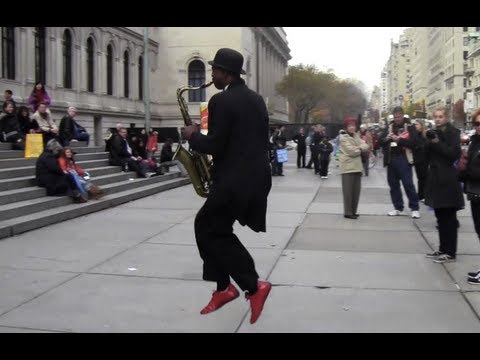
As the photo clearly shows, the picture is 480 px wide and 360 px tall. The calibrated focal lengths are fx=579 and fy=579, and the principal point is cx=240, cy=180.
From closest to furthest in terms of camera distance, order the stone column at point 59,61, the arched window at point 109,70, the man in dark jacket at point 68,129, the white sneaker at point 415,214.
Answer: the white sneaker at point 415,214, the man in dark jacket at point 68,129, the stone column at point 59,61, the arched window at point 109,70

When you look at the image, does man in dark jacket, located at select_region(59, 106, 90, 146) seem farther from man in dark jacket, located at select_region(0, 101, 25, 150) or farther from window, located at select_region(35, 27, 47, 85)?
window, located at select_region(35, 27, 47, 85)

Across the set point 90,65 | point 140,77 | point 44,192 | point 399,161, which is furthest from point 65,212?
point 140,77

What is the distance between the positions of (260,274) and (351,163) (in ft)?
15.4

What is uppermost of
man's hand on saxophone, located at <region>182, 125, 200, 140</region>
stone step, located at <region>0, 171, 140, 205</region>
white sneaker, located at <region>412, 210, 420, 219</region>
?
man's hand on saxophone, located at <region>182, 125, 200, 140</region>

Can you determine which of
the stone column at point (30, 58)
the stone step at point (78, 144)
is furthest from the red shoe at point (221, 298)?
the stone column at point (30, 58)

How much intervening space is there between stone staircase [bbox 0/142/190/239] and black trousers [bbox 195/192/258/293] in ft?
16.2

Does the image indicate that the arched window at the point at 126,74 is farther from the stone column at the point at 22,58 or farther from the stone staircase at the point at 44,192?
the stone staircase at the point at 44,192

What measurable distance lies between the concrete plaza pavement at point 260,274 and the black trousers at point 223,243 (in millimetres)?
468

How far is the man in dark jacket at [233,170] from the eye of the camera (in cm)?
423

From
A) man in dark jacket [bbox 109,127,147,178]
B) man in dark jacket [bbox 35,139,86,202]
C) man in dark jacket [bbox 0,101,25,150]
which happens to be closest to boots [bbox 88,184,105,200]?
man in dark jacket [bbox 35,139,86,202]

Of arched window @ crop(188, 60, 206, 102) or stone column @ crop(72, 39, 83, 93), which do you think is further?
arched window @ crop(188, 60, 206, 102)

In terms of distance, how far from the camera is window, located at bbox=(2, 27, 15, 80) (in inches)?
1129
